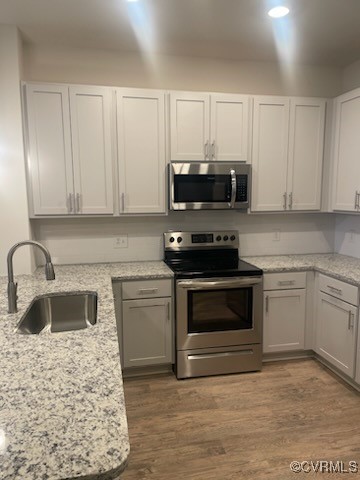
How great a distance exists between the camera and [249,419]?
2.30m

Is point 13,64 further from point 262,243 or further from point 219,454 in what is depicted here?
point 219,454

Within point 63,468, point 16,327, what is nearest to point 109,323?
point 16,327

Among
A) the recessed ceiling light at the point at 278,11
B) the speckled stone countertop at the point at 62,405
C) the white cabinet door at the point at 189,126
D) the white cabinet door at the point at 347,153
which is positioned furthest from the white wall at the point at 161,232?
the recessed ceiling light at the point at 278,11

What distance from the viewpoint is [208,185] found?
292 cm

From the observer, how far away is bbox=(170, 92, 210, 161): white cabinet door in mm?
2840

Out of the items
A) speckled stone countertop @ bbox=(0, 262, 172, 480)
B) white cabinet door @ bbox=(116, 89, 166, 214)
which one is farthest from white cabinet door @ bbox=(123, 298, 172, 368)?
speckled stone countertop @ bbox=(0, 262, 172, 480)

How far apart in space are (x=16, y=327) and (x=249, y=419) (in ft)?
5.44

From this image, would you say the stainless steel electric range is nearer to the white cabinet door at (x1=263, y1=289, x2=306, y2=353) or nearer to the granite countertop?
the white cabinet door at (x1=263, y1=289, x2=306, y2=353)

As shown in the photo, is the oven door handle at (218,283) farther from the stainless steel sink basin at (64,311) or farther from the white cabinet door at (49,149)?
the white cabinet door at (49,149)

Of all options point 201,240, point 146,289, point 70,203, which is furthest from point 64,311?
point 201,240

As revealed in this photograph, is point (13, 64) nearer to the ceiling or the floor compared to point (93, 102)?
nearer to the ceiling

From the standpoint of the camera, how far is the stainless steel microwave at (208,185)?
286cm

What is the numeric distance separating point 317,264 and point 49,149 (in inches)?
97.8

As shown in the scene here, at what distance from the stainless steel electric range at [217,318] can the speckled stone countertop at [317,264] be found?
25cm
